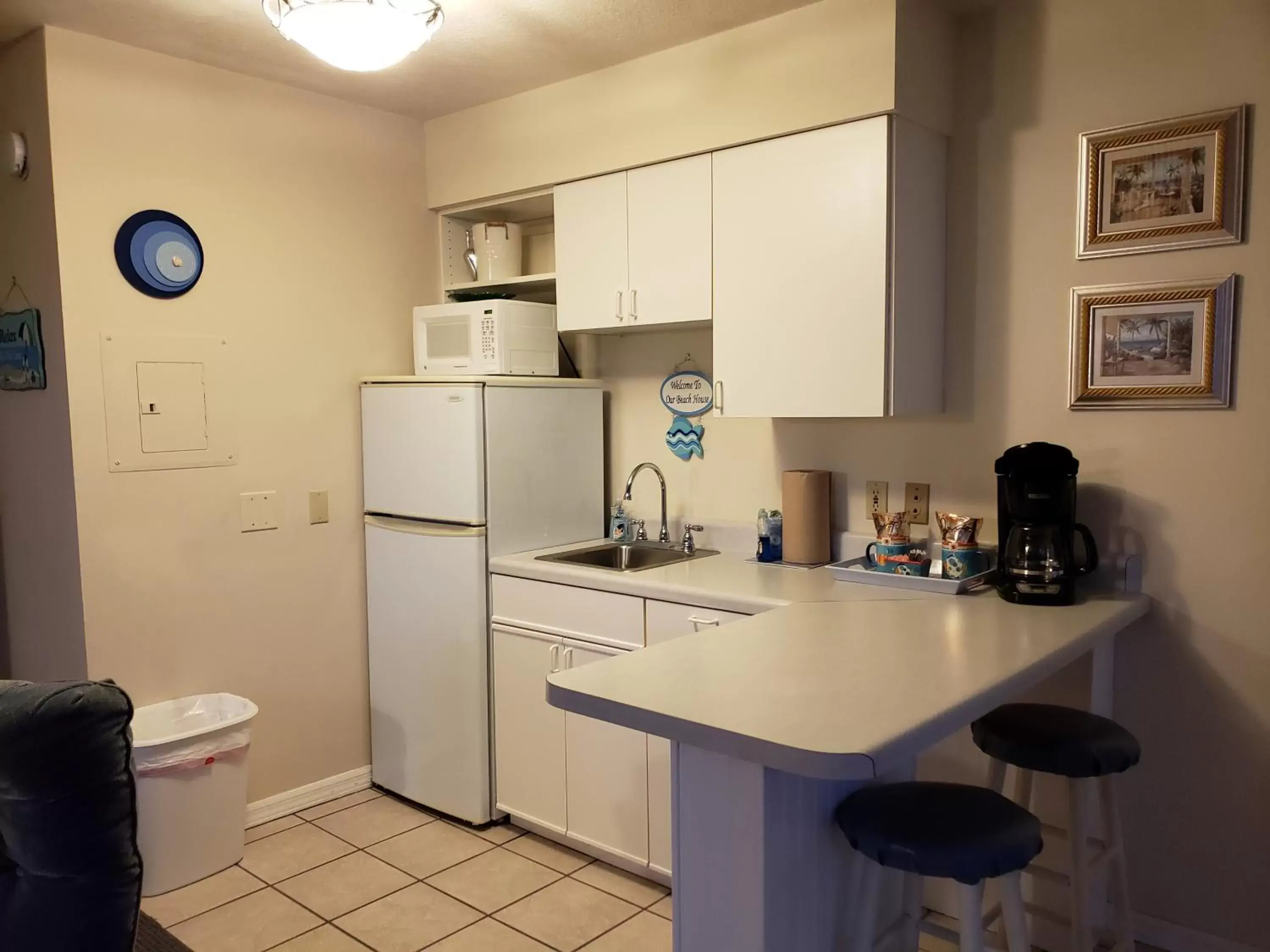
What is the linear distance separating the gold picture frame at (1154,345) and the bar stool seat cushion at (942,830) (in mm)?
1168

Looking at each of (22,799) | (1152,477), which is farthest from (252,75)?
(1152,477)

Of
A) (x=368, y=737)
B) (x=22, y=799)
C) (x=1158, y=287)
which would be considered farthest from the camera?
(x=368, y=737)

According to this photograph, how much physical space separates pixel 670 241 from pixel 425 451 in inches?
41.0

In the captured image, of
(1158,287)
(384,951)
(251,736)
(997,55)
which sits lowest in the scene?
(384,951)

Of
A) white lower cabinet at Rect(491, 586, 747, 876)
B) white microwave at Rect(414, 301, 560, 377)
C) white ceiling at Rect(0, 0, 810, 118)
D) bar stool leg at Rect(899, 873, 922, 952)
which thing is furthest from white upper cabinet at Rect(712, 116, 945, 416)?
bar stool leg at Rect(899, 873, 922, 952)

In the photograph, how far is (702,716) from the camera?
1.43 m

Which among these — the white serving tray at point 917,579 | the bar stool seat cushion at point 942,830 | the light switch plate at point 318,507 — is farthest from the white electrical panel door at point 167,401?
the bar stool seat cushion at point 942,830

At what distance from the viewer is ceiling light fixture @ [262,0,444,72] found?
2051 millimetres

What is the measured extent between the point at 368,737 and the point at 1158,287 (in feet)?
9.44

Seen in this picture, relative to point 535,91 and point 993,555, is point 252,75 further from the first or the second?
point 993,555

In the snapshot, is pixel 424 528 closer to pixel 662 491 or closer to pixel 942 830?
pixel 662 491

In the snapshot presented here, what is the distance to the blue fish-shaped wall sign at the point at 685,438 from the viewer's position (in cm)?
319

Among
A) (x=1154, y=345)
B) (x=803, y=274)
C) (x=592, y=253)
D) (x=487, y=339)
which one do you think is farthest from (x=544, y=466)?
(x=1154, y=345)

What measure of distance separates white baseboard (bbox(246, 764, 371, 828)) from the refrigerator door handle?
90cm
